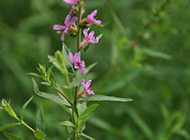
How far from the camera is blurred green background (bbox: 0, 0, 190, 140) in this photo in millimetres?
2930

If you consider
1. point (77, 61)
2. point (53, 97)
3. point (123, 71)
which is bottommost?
point (123, 71)

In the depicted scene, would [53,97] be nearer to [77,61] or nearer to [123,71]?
[77,61]

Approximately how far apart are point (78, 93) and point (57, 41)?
107 inches

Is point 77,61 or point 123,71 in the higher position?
point 77,61

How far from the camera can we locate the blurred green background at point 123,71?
293 cm

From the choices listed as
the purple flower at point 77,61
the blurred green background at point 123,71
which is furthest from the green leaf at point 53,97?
the blurred green background at point 123,71

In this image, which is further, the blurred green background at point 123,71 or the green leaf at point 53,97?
the blurred green background at point 123,71

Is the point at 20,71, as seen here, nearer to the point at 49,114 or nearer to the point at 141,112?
the point at 49,114

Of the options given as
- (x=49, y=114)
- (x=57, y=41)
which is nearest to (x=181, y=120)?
(x=49, y=114)

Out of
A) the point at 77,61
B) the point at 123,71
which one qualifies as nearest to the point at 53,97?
the point at 77,61

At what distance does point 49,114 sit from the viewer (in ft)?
10.1

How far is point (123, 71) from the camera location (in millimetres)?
2980

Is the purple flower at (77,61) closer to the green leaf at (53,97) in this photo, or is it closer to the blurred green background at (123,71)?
the green leaf at (53,97)

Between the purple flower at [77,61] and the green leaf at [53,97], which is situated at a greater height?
the purple flower at [77,61]
